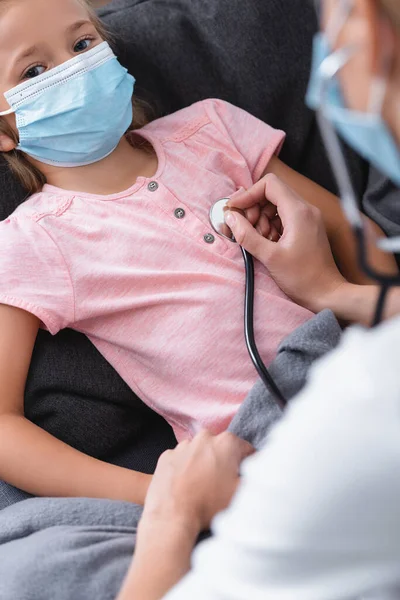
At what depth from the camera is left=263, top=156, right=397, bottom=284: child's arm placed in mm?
1546

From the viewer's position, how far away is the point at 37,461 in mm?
1253

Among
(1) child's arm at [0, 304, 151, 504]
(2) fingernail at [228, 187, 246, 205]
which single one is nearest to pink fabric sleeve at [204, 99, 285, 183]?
(2) fingernail at [228, 187, 246, 205]

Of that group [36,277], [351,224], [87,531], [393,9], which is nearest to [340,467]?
[351,224]

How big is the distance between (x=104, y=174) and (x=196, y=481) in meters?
0.68

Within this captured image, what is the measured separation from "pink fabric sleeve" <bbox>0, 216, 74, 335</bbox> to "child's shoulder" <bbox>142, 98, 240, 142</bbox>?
366mm

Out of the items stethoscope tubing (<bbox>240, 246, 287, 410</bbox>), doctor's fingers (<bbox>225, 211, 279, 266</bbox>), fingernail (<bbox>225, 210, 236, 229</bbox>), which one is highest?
fingernail (<bbox>225, 210, 236, 229</bbox>)

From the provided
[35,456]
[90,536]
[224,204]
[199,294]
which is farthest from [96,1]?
[90,536]

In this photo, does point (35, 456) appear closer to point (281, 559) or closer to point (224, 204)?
point (224, 204)

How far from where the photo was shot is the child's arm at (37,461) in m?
1.25

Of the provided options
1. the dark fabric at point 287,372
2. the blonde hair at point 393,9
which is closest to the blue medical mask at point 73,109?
the dark fabric at point 287,372

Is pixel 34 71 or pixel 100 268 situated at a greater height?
pixel 34 71

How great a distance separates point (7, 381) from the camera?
4.21ft

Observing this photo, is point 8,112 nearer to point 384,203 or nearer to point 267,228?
point 267,228

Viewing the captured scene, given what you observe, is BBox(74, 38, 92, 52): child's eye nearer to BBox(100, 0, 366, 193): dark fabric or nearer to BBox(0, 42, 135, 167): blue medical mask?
BBox(0, 42, 135, 167): blue medical mask
